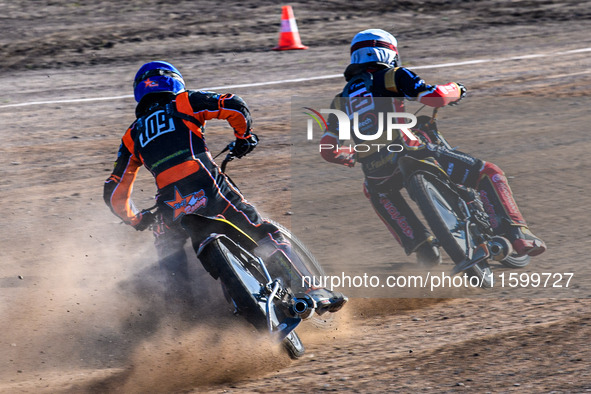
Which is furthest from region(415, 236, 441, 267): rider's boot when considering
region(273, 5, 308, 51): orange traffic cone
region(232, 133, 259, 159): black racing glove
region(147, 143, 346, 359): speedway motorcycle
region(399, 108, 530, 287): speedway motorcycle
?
region(273, 5, 308, 51): orange traffic cone

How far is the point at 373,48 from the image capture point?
703cm

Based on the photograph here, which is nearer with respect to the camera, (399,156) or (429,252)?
(399,156)

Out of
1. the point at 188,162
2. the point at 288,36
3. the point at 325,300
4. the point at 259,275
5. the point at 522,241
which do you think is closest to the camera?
the point at 325,300

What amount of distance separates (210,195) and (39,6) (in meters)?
14.1

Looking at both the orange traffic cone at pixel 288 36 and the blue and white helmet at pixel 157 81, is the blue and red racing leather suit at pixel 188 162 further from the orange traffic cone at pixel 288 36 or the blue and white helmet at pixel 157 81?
the orange traffic cone at pixel 288 36

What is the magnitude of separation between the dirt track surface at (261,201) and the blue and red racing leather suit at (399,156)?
50cm

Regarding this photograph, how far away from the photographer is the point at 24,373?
5.73 metres

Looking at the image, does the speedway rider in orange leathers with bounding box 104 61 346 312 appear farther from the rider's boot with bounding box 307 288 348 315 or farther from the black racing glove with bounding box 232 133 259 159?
the rider's boot with bounding box 307 288 348 315

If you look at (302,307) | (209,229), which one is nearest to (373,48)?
(209,229)

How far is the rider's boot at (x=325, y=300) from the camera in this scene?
17.7ft

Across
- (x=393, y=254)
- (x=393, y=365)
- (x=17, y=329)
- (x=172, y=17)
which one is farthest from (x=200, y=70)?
(x=393, y=365)

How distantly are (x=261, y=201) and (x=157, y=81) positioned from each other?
3.39 meters

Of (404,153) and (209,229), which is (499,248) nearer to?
(404,153)

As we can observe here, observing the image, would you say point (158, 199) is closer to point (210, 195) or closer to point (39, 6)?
point (210, 195)
